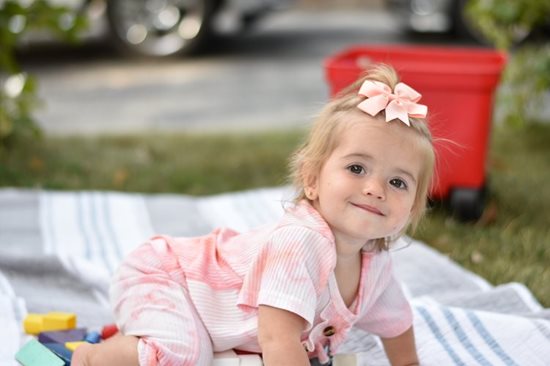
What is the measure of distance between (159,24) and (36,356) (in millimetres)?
4923

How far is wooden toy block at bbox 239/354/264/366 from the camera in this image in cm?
186

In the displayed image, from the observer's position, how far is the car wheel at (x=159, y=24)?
21.7 feet

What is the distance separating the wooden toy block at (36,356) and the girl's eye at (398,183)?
0.88 m

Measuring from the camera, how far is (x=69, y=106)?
5625 millimetres

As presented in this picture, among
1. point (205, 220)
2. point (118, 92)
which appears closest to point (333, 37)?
point (118, 92)

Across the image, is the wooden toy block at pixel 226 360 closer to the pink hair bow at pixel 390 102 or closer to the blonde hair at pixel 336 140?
the blonde hair at pixel 336 140

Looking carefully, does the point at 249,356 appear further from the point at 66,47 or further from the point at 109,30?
the point at 66,47

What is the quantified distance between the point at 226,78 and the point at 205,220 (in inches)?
138

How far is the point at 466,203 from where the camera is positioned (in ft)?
10.8

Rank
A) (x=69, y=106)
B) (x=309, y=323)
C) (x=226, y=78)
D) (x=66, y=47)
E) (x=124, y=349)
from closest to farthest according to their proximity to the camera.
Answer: (x=309, y=323)
(x=124, y=349)
(x=69, y=106)
(x=226, y=78)
(x=66, y=47)

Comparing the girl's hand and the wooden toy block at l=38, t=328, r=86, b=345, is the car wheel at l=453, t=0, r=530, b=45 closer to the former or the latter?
the wooden toy block at l=38, t=328, r=86, b=345

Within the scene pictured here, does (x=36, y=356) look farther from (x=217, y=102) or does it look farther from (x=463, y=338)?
(x=217, y=102)

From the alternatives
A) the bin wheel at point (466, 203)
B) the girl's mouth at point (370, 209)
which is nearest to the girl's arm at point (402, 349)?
Result: the girl's mouth at point (370, 209)

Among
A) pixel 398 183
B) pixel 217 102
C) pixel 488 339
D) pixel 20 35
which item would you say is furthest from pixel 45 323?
pixel 217 102
